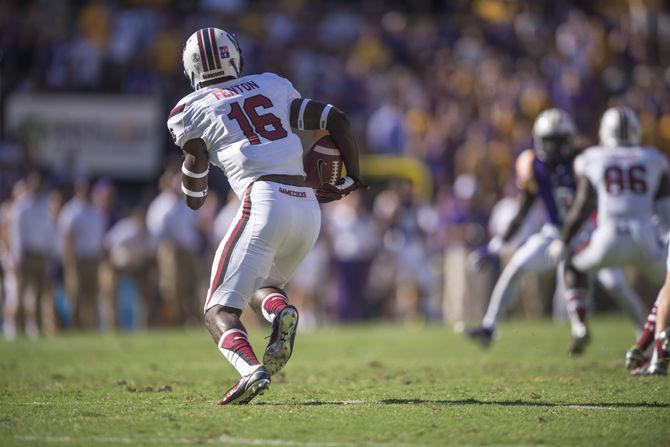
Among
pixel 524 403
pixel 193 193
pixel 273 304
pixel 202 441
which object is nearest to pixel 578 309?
pixel 524 403

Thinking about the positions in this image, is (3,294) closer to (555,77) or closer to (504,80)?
(504,80)

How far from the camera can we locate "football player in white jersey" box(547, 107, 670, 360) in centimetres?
880

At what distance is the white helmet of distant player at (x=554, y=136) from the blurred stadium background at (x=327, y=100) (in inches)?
208

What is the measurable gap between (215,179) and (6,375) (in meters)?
9.81

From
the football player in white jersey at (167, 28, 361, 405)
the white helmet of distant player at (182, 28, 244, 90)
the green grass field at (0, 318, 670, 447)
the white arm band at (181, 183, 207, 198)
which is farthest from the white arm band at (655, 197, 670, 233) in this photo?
the white arm band at (181, 183, 207, 198)

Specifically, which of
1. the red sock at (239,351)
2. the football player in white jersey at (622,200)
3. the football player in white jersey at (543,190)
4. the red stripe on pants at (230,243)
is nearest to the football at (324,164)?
the red stripe on pants at (230,243)

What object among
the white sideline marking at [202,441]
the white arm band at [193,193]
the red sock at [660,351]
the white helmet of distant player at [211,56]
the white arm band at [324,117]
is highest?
the white helmet of distant player at [211,56]

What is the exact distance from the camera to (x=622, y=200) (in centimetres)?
881

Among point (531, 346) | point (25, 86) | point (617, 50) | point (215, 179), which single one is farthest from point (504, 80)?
point (531, 346)

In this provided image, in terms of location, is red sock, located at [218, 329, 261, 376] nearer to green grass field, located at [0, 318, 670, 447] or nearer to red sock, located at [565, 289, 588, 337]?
green grass field, located at [0, 318, 670, 447]

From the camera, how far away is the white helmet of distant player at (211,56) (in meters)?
6.72

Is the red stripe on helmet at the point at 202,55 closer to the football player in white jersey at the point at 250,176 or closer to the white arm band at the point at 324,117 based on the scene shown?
the football player in white jersey at the point at 250,176

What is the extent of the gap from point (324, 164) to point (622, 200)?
117 inches

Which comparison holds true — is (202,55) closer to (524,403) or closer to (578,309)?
(524,403)
